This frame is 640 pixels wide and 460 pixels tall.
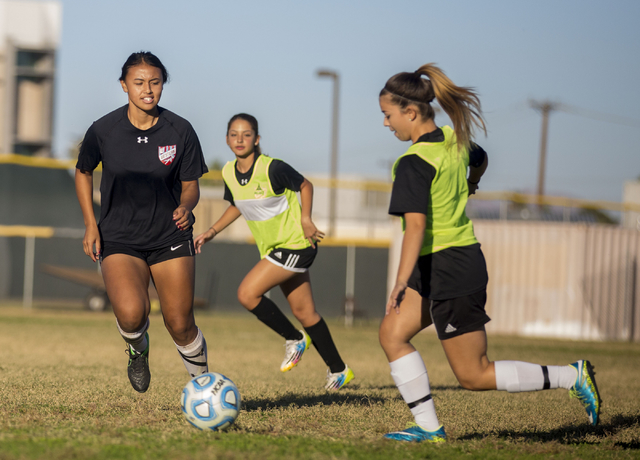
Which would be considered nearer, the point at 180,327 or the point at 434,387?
the point at 180,327

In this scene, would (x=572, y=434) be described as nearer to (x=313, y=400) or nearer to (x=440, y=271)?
(x=440, y=271)

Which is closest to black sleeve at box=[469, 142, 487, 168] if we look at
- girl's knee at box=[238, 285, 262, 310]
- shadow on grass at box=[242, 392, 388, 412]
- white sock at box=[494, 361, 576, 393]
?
white sock at box=[494, 361, 576, 393]

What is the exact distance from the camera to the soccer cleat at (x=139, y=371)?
513 centimetres

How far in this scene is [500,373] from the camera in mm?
4195

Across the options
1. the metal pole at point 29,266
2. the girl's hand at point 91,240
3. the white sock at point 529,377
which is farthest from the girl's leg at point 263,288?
the metal pole at point 29,266

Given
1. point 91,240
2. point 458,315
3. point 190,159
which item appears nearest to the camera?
point 458,315

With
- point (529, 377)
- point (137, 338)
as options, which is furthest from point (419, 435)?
point (137, 338)

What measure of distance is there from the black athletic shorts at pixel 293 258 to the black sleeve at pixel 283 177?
0.54 meters

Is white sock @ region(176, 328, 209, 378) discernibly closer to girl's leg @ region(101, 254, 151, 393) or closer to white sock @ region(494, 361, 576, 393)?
girl's leg @ region(101, 254, 151, 393)

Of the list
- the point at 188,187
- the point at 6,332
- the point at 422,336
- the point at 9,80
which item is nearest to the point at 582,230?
the point at 422,336

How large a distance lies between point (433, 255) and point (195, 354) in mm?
2054

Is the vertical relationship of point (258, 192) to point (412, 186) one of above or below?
below

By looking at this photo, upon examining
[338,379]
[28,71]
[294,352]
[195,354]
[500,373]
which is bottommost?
[338,379]

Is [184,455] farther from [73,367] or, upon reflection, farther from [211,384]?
[73,367]
